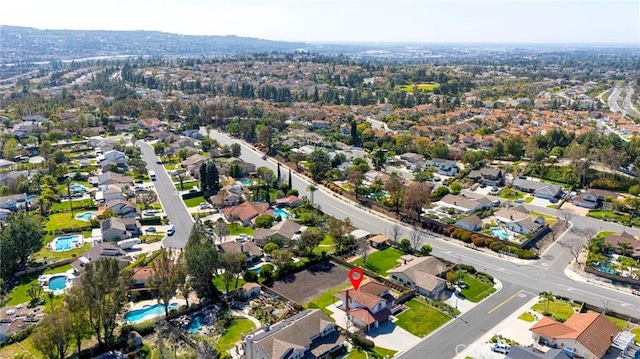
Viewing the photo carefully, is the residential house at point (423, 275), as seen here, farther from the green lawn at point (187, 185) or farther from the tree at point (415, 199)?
the green lawn at point (187, 185)

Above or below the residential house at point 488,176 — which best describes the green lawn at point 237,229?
below

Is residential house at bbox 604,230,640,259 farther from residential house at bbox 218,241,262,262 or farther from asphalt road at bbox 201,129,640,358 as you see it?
residential house at bbox 218,241,262,262

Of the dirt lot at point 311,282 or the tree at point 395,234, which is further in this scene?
the tree at point 395,234

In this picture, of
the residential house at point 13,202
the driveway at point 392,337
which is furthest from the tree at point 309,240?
the residential house at point 13,202

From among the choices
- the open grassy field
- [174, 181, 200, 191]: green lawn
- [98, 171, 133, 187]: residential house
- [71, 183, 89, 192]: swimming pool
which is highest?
the open grassy field

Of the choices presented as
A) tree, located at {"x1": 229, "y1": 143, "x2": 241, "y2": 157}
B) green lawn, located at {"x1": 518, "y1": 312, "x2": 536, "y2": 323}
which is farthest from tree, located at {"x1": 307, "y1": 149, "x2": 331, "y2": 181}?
green lawn, located at {"x1": 518, "y1": 312, "x2": 536, "y2": 323}

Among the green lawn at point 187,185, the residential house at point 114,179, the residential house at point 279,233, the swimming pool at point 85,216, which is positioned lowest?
the swimming pool at point 85,216

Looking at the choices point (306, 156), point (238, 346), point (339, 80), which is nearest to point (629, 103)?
point (339, 80)
